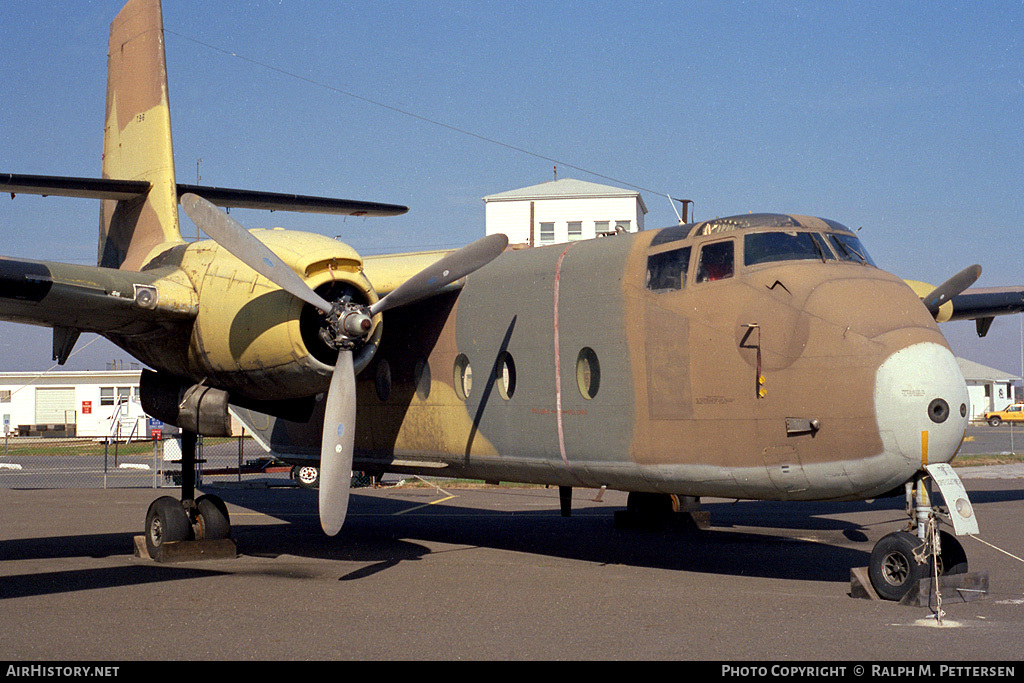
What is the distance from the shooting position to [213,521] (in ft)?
43.2

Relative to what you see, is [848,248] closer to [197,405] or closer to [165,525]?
[197,405]

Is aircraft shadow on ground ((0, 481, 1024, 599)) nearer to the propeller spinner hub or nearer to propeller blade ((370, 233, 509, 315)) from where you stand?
the propeller spinner hub

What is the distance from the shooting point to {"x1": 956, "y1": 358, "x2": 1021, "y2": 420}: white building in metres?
81.5

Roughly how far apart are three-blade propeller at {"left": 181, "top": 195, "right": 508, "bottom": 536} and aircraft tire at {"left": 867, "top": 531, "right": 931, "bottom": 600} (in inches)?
225

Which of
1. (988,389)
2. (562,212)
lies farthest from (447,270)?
(988,389)

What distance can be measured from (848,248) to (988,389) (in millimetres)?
88768

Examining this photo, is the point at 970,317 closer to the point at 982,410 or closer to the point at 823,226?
the point at 823,226

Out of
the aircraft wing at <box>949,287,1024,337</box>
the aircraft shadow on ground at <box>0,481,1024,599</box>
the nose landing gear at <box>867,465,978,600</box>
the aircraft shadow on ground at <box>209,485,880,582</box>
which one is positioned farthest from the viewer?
the aircraft wing at <box>949,287,1024,337</box>

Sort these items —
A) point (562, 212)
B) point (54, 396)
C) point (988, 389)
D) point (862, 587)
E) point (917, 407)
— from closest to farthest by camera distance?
point (917, 407), point (862, 587), point (562, 212), point (54, 396), point (988, 389)

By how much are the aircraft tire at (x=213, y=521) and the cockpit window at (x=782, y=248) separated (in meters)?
8.11

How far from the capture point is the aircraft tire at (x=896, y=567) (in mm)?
8805

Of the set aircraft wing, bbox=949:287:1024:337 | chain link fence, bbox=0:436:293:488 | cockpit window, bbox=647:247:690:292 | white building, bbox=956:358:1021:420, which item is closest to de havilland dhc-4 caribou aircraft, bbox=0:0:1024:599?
cockpit window, bbox=647:247:690:292

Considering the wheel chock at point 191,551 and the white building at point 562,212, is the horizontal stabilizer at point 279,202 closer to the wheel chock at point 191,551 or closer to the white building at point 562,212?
the wheel chock at point 191,551

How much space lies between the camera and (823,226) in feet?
32.9
